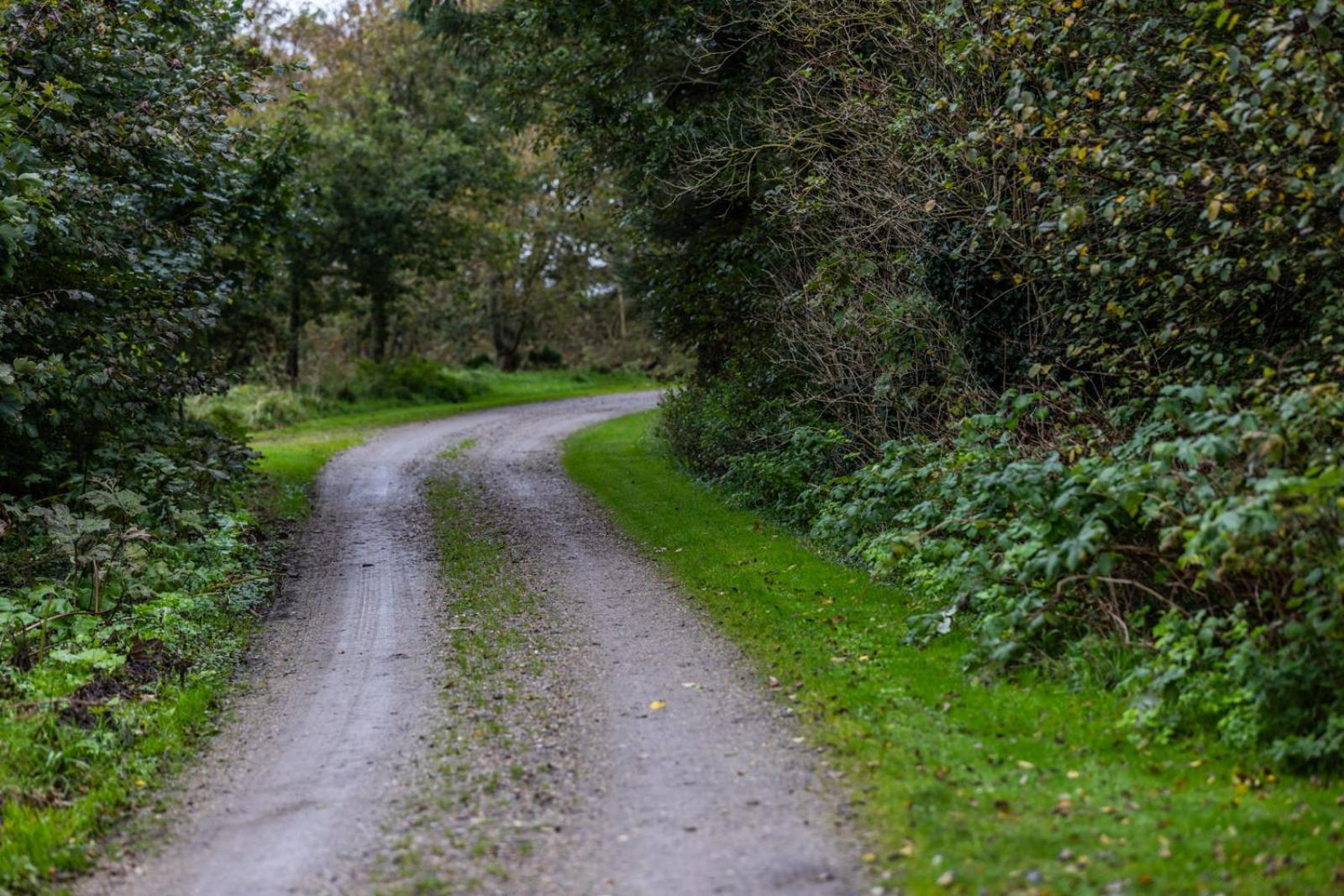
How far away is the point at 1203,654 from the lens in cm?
641

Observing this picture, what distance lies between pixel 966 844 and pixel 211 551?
29.6ft

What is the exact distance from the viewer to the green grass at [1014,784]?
4.84m

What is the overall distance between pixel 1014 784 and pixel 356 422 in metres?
23.8

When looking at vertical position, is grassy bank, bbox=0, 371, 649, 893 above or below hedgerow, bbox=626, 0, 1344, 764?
below

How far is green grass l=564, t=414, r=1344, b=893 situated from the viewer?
4840 mm

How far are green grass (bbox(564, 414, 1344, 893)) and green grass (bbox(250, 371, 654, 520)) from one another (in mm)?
9874

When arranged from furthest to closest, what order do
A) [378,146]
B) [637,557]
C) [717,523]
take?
[378,146], [717,523], [637,557]

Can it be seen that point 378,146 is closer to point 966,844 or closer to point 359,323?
point 359,323

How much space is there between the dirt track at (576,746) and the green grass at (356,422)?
19.4ft

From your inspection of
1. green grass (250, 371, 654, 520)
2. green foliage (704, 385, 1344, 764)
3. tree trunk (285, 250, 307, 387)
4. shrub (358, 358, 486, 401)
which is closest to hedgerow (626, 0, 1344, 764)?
green foliage (704, 385, 1344, 764)

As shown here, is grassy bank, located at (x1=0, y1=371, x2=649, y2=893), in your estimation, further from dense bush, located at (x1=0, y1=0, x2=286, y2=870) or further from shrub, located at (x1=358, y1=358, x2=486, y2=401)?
shrub, located at (x1=358, y1=358, x2=486, y2=401)

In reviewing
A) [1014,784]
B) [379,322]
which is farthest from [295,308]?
[1014,784]

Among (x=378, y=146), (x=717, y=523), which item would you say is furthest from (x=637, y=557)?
(x=378, y=146)

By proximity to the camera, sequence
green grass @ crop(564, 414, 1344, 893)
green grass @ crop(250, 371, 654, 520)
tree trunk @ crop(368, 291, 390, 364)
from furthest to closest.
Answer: tree trunk @ crop(368, 291, 390, 364) < green grass @ crop(250, 371, 654, 520) < green grass @ crop(564, 414, 1344, 893)
